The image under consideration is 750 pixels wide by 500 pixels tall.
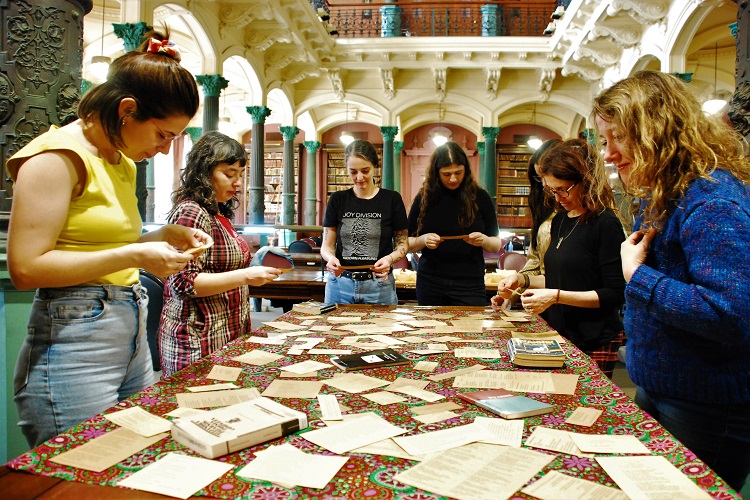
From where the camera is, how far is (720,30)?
31.0ft

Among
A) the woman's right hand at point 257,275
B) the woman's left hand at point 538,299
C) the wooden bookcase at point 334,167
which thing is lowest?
the woman's left hand at point 538,299

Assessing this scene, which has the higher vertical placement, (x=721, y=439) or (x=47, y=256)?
(x=47, y=256)

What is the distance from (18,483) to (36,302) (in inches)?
24.8

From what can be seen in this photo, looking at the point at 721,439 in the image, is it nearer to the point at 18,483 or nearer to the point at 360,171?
the point at 18,483

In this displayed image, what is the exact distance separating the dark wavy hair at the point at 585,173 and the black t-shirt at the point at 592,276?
5cm

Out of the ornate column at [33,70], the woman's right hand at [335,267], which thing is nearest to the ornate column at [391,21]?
the woman's right hand at [335,267]

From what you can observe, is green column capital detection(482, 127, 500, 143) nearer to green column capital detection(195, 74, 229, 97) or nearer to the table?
green column capital detection(195, 74, 229, 97)

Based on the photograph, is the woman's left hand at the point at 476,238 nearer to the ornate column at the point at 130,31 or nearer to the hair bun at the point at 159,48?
the hair bun at the point at 159,48

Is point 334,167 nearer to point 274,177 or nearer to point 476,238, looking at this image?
point 274,177

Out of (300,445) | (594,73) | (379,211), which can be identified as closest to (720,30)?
(594,73)

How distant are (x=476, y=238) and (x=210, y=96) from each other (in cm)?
702

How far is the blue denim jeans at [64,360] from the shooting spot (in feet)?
4.84

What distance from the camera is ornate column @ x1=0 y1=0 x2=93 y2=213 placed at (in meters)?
2.61

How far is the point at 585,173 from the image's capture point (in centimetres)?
236
